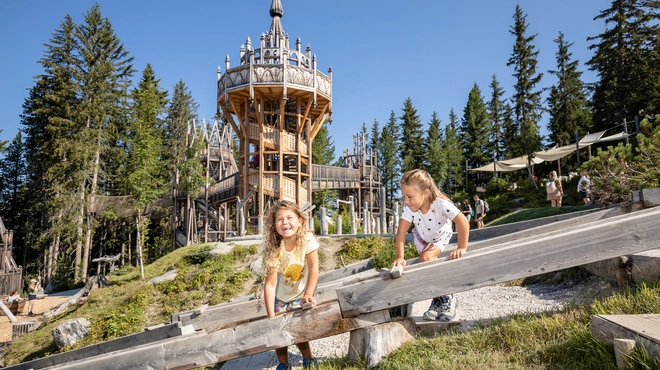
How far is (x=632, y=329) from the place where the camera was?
2443 mm

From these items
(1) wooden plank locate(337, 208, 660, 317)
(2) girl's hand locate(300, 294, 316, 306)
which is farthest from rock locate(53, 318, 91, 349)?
(1) wooden plank locate(337, 208, 660, 317)

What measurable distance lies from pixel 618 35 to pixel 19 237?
57573 millimetres

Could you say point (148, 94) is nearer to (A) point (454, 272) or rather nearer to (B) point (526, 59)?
(A) point (454, 272)

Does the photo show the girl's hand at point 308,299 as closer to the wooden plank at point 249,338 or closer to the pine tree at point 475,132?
the wooden plank at point 249,338

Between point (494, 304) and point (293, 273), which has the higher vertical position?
point (293, 273)

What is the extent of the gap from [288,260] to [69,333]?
12.0m

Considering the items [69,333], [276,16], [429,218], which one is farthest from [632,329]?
[276,16]

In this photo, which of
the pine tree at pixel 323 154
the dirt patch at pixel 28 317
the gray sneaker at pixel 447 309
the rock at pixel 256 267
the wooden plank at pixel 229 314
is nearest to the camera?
the gray sneaker at pixel 447 309

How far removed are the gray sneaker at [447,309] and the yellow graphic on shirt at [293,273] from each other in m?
1.50

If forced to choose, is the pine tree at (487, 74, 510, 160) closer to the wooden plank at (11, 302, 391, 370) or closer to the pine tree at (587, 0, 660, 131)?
the pine tree at (587, 0, 660, 131)

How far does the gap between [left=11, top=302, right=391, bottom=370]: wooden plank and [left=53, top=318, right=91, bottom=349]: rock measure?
35.5 feet

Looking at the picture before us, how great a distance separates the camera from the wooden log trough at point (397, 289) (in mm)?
3166

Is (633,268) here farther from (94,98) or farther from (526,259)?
(94,98)

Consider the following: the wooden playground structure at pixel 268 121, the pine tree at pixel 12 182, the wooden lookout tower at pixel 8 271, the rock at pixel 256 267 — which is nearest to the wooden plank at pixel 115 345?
the rock at pixel 256 267
